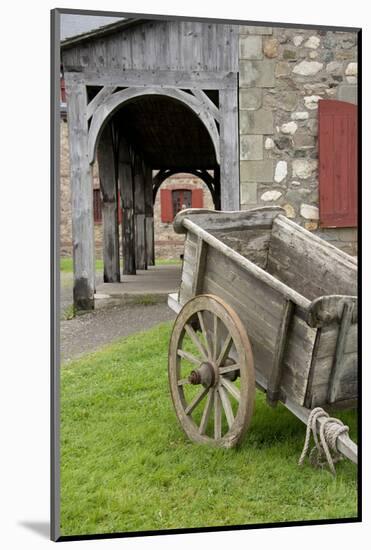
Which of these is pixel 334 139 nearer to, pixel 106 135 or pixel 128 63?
pixel 128 63

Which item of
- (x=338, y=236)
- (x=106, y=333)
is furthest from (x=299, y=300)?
(x=106, y=333)

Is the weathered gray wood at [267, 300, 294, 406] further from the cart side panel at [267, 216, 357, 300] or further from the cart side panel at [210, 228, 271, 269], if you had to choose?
the cart side panel at [210, 228, 271, 269]

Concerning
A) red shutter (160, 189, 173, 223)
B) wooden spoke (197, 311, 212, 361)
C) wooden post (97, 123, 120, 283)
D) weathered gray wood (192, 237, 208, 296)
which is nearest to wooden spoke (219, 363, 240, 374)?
wooden spoke (197, 311, 212, 361)

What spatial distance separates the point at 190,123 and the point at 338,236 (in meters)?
4.71

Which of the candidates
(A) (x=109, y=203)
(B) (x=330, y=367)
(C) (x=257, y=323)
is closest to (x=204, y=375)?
(C) (x=257, y=323)

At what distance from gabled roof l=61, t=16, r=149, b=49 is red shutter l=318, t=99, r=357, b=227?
1.15m

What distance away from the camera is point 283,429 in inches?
128

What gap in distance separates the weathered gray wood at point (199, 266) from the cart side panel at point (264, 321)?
0.03 metres

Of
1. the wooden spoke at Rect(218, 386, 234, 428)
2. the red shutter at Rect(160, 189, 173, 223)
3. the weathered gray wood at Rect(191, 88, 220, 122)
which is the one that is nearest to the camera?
the wooden spoke at Rect(218, 386, 234, 428)

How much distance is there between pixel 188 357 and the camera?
3180mm

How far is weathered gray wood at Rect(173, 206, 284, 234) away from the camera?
3.35 m

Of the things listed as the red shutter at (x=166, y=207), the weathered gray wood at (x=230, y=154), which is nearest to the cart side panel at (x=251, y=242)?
the weathered gray wood at (x=230, y=154)

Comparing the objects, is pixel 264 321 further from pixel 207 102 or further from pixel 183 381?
pixel 207 102

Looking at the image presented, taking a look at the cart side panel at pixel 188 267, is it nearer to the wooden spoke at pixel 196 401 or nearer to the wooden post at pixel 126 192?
the wooden spoke at pixel 196 401
